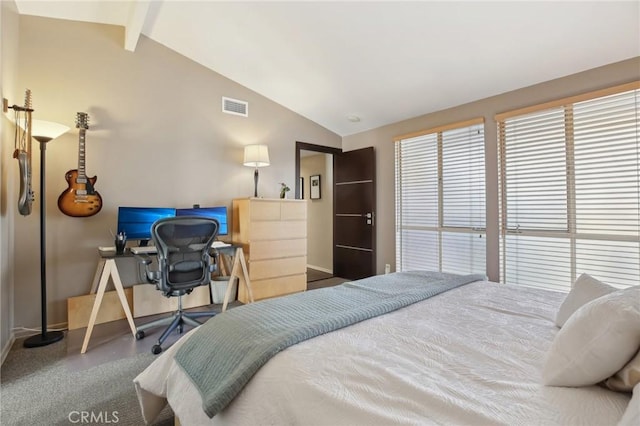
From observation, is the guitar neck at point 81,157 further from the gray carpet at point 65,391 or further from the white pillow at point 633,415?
the white pillow at point 633,415

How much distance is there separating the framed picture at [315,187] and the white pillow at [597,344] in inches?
196

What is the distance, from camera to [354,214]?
15.7 feet

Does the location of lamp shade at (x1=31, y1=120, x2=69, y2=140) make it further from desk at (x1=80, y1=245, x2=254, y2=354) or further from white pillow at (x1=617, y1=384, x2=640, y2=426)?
white pillow at (x1=617, y1=384, x2=640, y2=426)

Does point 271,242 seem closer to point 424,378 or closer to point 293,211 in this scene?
point 293,211

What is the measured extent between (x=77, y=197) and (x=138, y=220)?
548mm

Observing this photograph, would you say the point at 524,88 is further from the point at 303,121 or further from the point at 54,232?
the point at 54,232

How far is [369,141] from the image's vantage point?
4629 mm

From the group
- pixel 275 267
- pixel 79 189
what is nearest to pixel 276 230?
pixel 275 267

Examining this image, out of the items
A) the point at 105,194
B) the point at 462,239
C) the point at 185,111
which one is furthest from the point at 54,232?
the point at 462,239

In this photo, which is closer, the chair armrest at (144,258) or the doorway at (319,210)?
the chair armrest at (144,258)

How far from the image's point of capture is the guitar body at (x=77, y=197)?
2.80m

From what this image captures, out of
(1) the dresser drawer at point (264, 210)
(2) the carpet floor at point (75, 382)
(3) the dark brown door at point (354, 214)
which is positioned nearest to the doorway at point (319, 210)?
(3) the dark brown door at point (354, 214)

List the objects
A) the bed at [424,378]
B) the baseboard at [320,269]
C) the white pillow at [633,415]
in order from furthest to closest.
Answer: the baseboard at [320,269] → the bed at [424,378] → the white pillow at [633,415]

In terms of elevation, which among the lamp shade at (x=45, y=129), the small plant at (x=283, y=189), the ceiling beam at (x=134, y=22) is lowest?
the small plant at (x=283, y=189)
